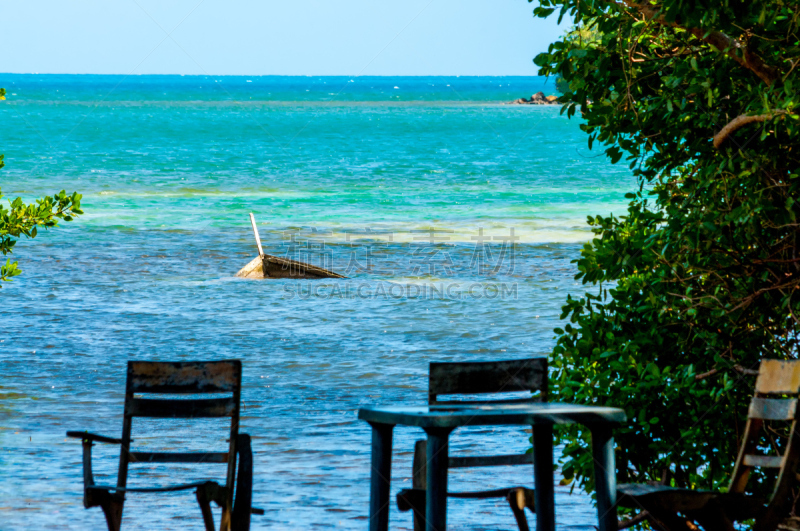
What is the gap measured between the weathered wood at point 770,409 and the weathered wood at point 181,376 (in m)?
2.09

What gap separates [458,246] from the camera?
23156mm

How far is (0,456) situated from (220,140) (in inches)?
2527

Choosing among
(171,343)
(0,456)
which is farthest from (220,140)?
(0,456)

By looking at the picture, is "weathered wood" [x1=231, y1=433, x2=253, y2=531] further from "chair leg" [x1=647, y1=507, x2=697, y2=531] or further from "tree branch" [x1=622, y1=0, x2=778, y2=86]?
"tree branch" [x1=622, y1=0, x2=778, y2=86]

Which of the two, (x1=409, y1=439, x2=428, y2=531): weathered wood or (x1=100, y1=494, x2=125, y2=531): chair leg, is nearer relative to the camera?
(x1=409, y1=439, x2=428, y2=531): weathered wood

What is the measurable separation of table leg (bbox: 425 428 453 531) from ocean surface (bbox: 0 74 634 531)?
1657 millimetres

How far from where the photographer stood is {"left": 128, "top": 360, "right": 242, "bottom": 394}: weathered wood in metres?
4.39

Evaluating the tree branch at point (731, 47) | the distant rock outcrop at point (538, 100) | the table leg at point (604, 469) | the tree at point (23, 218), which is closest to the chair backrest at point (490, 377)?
the table leg at point (604, 469)

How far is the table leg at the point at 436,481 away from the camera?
3.54 meters

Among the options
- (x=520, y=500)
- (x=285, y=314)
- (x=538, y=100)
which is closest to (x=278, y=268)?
(x=285, y=314)

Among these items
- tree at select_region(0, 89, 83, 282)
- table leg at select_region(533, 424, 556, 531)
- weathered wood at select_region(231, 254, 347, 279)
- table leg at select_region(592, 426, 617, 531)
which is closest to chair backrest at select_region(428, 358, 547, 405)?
table leg at select_region(533, 424, 556, 531)

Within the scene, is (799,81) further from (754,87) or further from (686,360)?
(686,360)

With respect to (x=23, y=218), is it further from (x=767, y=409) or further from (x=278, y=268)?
(x=278, y=268)

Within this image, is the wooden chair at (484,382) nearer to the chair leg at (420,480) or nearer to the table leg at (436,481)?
the chair leg at (420,480)
